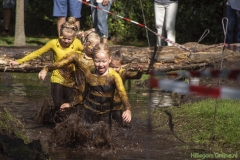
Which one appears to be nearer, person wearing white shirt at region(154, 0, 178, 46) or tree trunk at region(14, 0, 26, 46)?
person wearing white shirt at region(154, 0, 178, 46)

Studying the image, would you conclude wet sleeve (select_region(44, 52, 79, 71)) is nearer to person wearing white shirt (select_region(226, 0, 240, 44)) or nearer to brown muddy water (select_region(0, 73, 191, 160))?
brown muddy water (select_region(0, 73, 191, 160))

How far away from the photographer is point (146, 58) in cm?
1103

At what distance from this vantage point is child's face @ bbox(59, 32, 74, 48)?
950cm

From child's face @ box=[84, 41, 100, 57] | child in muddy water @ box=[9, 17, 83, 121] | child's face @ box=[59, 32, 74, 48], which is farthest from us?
child in muddy water @ box=[9, 17, 83, 121]

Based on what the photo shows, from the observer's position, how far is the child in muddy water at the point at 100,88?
7.99 meters

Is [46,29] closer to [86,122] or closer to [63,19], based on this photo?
[63,19]

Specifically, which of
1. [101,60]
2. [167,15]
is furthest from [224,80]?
Result: [101,60]

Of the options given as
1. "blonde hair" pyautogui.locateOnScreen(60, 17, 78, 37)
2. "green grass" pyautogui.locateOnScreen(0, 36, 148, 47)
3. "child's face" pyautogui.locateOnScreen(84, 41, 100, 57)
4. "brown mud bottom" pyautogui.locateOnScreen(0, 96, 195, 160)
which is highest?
"blonde hair" pyautogui.locateOnScreen(60, 17, 78, 37)

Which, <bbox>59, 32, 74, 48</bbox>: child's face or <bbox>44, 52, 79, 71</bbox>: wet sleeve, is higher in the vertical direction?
<bbox>59, 32, 74, 48</bbox>: child's face

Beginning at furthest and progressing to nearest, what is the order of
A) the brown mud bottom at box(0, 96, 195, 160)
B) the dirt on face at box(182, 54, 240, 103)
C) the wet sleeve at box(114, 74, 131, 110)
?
the dirt on face at box(182, 54, 240, 103) < the wet sleeve at box(114, 74, 131, 110) < the brown mud bottom at box(0, 96, 195, 160)

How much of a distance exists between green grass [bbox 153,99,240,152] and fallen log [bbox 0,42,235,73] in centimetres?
130

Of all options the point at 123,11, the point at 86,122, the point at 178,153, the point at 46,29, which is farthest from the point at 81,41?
the point at 46,29

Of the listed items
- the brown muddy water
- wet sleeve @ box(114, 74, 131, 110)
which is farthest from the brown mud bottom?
wet sleeve @ box(114, 74, 131, 110)

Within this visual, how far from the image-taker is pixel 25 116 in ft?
32.7
